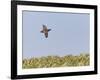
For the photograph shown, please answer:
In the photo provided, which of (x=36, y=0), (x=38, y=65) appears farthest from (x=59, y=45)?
(x=36, y=0)

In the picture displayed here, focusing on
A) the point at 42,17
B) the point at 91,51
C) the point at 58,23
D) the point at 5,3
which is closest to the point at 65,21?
the point at 58,23

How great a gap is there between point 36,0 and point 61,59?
16.7 inches

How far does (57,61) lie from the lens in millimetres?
1572

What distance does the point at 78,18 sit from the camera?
5.33 ft

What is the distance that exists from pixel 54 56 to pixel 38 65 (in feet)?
0.41

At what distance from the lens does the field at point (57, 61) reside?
1.51 m

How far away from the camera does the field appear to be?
151 cm

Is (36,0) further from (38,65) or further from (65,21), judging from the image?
(38,65)

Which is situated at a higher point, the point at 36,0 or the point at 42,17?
the point at 36,0

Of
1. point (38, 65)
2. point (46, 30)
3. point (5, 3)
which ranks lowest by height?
point (38, 65)

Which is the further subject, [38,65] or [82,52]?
[82,52]

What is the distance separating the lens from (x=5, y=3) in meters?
1.46

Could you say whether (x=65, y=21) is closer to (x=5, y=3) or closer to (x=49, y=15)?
(x=49, y=15)

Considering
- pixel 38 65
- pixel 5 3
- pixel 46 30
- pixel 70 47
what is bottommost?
pixel 38 65
